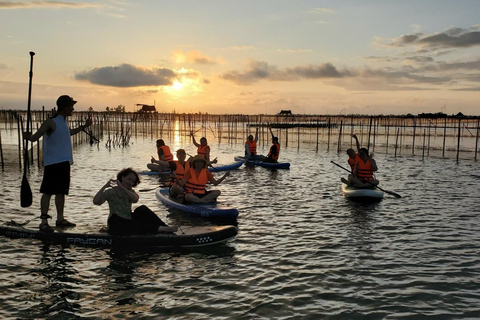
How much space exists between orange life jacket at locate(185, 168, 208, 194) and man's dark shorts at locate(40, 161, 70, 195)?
3586 mm

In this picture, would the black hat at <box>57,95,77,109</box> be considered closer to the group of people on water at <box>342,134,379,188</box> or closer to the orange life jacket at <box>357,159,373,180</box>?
the group of people on water at <box>342,134,379,188</box>

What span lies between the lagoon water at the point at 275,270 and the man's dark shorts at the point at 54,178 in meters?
1.04

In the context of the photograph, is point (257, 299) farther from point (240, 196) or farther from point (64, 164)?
point (240, 196)

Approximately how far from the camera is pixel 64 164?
27.4 ft

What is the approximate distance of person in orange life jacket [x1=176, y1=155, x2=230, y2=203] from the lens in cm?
1111

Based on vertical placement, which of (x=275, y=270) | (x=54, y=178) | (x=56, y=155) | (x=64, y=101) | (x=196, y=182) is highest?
(x=64, y=101)

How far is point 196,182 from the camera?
37.1ft

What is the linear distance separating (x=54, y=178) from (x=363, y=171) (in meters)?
10.2

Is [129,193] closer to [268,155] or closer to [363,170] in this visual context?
[363,170]

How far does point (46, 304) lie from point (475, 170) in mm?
23418

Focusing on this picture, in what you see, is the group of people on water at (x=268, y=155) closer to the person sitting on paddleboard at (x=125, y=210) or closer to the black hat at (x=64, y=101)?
the person sitting on paddleboard at (x=125, y=210)

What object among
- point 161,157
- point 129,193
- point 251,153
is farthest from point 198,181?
point 251,153

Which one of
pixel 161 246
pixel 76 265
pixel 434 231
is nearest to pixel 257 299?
pixel 161 246

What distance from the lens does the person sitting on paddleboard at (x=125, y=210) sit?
25.4 feet
